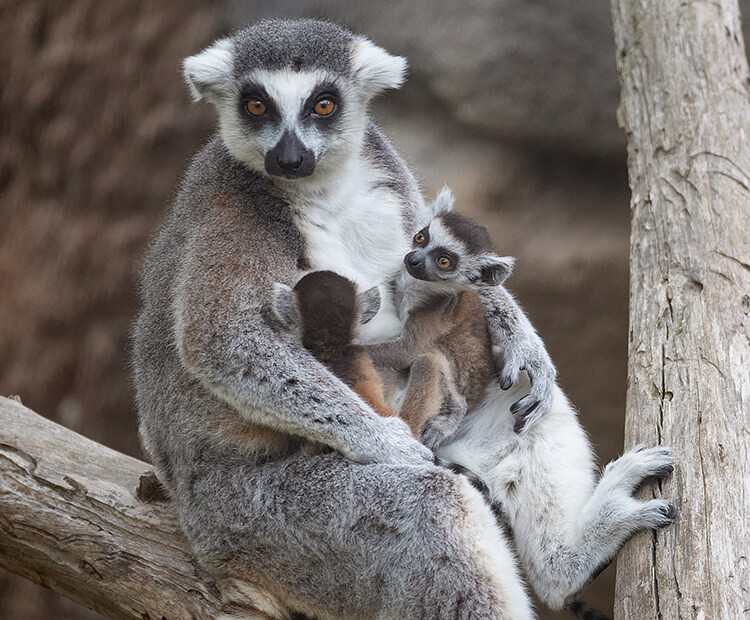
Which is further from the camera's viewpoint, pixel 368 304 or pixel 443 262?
pixel 443 262

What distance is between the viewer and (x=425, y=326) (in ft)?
13.6

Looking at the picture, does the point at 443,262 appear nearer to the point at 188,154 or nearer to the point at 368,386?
the point at 368,386

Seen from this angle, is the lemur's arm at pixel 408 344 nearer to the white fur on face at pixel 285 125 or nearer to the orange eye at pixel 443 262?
the orange eye at pixel 443 262

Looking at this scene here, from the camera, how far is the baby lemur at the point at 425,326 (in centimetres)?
355

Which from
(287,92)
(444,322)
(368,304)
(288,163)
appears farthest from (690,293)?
(287,92)

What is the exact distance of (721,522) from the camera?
2.98 meters

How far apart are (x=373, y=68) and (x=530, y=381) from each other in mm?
1761

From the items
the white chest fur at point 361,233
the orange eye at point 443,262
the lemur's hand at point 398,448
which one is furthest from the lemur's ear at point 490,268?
the lemur's hand at point 398,448

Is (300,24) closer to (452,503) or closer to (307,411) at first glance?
(307,411)

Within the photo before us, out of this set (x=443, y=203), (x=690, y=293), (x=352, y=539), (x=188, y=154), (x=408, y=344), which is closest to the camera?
(x=352, y=539)

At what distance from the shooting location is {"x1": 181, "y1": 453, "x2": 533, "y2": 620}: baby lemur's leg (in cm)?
309

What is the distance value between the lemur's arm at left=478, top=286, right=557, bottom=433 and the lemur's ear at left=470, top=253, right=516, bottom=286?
6.7 inches

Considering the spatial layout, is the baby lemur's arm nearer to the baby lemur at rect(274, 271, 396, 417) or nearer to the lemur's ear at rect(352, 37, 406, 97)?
the baby lemur at rect(274, 271, 396, 417)

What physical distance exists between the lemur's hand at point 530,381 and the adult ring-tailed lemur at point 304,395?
0.04ft
